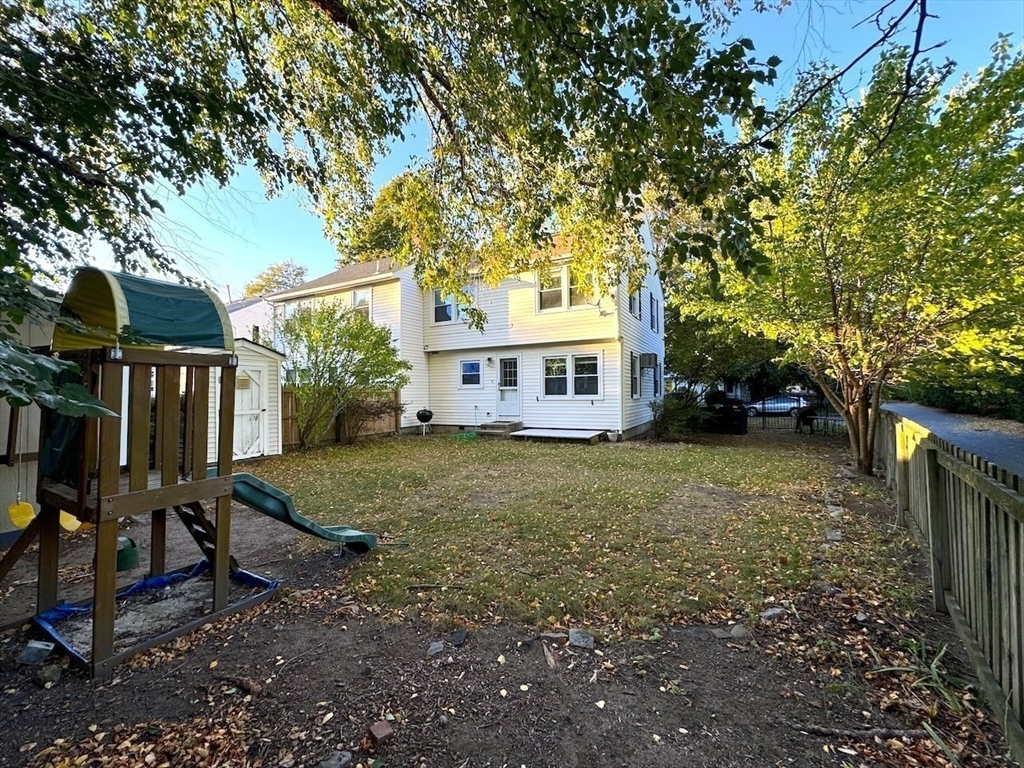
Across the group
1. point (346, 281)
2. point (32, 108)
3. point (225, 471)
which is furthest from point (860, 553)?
point (346, 281)

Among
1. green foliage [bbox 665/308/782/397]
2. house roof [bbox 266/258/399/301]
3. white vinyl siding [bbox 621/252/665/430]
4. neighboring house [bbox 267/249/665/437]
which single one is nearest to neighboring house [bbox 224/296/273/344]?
house roof [bbox 266/258/399/301]

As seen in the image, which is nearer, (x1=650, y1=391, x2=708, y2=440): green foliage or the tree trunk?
the tree trunk

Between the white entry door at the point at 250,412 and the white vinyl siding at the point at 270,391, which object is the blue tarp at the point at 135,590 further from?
the white vinyl siding at the point at 270,391

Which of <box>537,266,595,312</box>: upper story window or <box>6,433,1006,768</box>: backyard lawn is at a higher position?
<box>537,266,595,312</box>: upper story window

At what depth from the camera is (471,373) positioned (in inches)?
618

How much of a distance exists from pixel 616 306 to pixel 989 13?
30.8 feet

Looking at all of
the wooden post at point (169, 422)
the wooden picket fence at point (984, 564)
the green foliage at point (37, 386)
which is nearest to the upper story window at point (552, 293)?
the wooden picket fence at point (984, 564)

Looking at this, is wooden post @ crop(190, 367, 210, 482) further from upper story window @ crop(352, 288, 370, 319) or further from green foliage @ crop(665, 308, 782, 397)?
green foliage @ crop(665, 308, 782, 397)

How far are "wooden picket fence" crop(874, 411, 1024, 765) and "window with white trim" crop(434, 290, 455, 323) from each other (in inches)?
525

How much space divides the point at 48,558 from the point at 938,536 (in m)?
5.99

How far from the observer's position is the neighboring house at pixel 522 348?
524 inches

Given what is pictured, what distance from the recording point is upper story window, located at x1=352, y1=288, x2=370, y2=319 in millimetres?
16102

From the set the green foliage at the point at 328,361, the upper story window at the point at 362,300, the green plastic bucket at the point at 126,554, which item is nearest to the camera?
the green plastic bucket at the point at 126,554

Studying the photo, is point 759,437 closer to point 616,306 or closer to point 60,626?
point 616,306
